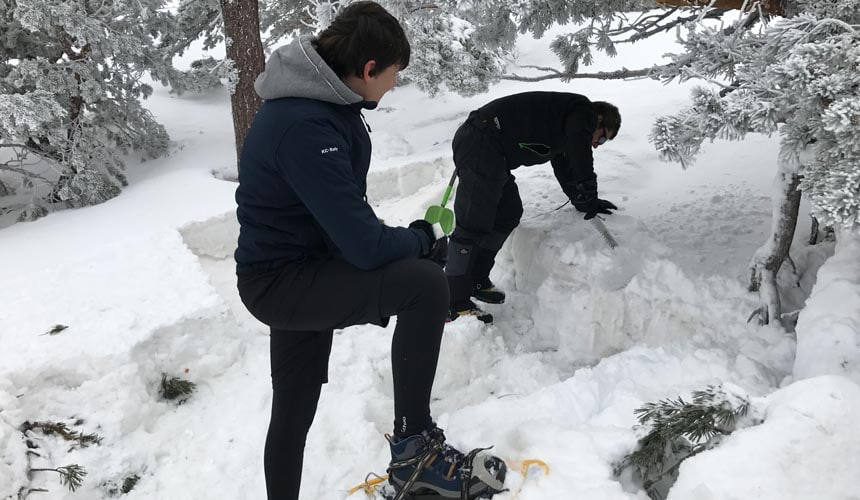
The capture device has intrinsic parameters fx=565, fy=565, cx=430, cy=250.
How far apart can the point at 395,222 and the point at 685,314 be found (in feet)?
11.0

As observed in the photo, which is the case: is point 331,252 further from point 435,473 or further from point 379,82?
point 435,473

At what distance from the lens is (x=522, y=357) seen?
388cm

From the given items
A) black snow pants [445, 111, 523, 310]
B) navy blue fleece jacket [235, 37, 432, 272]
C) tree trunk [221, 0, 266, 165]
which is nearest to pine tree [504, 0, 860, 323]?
black snow pants [445, 111, 523, 310]

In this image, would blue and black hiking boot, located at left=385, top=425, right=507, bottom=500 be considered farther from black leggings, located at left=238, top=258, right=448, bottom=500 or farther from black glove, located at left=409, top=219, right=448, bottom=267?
black glove, located at left=409, top=219, right=448, bottom=267

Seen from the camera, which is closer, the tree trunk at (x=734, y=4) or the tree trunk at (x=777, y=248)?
the tree trunk at (x=734, y=4)

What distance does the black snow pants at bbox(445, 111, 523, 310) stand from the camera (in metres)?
3.72

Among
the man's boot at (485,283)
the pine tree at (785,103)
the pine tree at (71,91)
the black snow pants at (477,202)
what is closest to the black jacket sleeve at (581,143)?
the black snow pants at (477,202)

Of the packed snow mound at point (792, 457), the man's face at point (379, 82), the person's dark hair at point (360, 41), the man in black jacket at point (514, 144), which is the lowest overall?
the packed snow mound at point (792, 457)

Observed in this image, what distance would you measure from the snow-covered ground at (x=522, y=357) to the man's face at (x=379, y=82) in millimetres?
1476

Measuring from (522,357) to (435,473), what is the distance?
74.2 inches

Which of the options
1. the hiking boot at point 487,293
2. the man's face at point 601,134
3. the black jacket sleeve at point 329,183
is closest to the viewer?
the black jacket sleeve at point 329,183

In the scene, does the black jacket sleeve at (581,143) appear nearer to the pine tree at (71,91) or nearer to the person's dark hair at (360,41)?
the person's dark hair at (360,41)

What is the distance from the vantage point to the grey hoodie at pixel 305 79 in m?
1.80

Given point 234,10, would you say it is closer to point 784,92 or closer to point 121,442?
point 121,442
